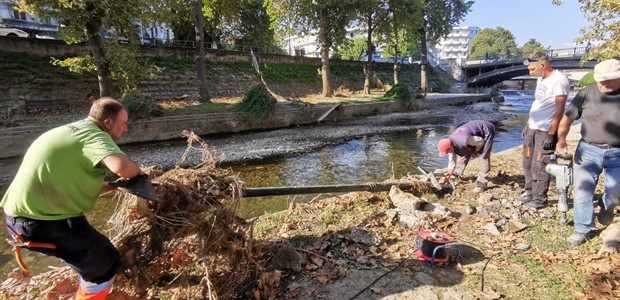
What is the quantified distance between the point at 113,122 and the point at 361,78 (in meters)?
38.1

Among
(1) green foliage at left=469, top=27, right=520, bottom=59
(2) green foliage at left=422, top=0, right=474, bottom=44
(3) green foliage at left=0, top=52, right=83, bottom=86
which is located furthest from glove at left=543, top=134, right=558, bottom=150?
(1) green foliage at left=469, top=27, right=520, bottom=59

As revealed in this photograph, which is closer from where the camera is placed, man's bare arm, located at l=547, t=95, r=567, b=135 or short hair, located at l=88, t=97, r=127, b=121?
short hair, located at l=88, t=97, r=127, b=121

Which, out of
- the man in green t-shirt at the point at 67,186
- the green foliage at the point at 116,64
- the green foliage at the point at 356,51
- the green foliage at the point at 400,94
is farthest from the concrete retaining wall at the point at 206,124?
the green foliage at the point at 356,51

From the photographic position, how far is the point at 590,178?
405 cm

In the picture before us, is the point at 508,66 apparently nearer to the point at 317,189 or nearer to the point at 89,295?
the point at 317,189

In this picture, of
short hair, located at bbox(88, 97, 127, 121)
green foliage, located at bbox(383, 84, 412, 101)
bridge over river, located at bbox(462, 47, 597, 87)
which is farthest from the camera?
bridge over river, located at bbox(462, 47, 597, 87)

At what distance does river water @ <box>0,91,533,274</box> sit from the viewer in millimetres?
6770

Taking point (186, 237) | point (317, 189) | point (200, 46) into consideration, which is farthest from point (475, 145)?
point (200, 46)

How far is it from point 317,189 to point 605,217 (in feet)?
12.0

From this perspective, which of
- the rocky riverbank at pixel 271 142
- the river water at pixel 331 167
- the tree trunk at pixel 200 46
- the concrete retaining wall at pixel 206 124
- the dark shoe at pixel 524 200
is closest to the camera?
the dark shoe at pixel 524 200

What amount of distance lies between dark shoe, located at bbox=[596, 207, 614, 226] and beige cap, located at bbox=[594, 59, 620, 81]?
1.65 metres

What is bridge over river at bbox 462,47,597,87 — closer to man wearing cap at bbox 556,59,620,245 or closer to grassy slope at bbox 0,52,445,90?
grassy slope at bbox 0,52,445,90

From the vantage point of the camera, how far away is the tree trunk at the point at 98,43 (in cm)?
1367

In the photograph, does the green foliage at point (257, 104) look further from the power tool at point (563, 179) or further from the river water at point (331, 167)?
the power tool at point (563, 179)
